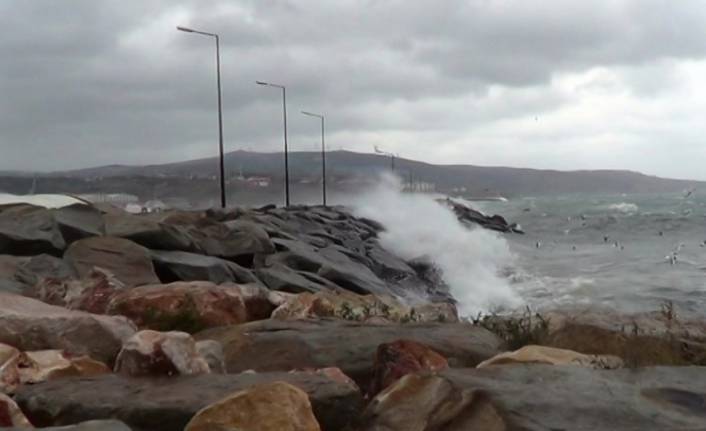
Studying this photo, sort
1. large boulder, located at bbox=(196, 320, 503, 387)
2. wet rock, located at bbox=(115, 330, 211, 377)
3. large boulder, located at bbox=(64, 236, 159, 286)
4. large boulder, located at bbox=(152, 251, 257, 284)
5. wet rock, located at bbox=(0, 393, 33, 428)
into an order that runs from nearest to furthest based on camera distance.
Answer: wet rock, located at bbox=(0, 393, 33, 428) → wet rock, located at bbox=(115, 330, 211, 377) → large boulder, located at bbox=(196, 320, 503, 387) → large boulder, located at bbox=(64, 236, 159, 286) → large boulder, located at bbox=(152, 251, 257, 284)

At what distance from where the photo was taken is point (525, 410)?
12.5ft

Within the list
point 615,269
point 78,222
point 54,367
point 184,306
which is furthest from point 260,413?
point 615,269

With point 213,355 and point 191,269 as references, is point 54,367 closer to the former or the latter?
point 213,355

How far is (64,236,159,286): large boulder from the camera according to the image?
1087cm

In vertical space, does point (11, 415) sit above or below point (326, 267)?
above

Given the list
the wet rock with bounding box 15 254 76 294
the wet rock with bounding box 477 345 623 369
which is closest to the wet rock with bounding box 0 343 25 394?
the wet rock with bounding box 477 345 623 369

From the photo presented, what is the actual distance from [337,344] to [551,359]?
133cm

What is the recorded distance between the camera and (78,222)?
13836mm

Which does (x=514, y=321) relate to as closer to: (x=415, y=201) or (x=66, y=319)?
(x=66, y=319)

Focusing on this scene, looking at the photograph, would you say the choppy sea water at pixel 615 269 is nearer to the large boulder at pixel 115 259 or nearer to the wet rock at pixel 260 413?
the large boulder at pixel 115 259

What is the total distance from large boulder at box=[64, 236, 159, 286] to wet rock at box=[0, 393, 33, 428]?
21.6 feet

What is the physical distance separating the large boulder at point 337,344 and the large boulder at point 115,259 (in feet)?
15.5

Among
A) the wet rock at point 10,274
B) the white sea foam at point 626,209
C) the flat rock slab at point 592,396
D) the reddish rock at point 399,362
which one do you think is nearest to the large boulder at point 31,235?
the wet rock at point 10,274

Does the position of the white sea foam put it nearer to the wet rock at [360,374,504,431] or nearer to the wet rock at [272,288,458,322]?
the wet rock at [272,288,458,322]
